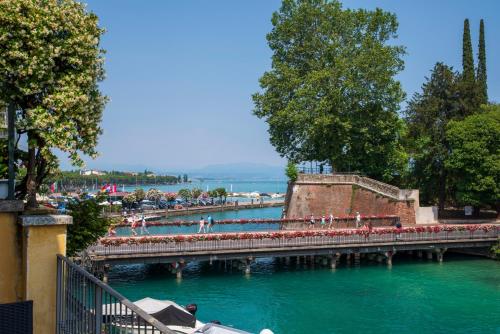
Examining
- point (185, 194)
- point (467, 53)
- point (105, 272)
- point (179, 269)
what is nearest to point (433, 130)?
point (467, 53)

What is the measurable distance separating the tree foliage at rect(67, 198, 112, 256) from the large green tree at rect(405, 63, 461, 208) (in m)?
47.0

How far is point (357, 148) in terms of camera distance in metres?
57.2

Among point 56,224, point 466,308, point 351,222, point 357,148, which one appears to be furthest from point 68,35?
point 357,148

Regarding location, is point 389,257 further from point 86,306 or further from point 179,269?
point 86,306

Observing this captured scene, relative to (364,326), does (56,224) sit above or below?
above

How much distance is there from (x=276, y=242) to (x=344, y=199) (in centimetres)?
1780

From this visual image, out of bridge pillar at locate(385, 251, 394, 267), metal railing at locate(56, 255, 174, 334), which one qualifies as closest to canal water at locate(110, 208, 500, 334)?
bridge pillar at locate(385, 251, 394, 267)

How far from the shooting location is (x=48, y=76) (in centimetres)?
988

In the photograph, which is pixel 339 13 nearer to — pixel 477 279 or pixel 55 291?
pixel 477 279

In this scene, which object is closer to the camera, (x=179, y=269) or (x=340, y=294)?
(x=340, y=294)

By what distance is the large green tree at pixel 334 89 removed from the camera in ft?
181

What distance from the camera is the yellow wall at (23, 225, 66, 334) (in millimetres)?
8641

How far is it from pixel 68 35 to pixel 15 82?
152 centimetres

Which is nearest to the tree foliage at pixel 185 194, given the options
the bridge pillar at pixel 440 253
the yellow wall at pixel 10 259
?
the bridge pillar at pixel 440 253
